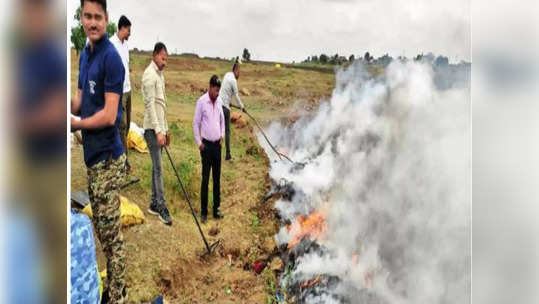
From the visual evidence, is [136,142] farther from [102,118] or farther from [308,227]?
[308,227]

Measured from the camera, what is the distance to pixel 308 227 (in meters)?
4.76

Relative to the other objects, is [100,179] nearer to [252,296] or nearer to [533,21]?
[252,296]

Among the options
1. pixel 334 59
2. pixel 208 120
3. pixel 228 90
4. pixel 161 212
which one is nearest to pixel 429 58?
pixel 334 59

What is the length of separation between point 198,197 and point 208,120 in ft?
1.91

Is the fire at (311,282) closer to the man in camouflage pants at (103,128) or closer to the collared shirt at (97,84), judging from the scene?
the man in camouflage pants at (103,128)

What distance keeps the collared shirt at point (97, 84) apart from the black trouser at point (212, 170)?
0.73 metres

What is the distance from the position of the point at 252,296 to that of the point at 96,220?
49.9 inches

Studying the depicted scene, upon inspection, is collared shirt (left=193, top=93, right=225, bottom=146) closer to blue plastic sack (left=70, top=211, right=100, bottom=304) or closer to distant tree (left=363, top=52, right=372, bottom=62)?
blue plastic sack (left=70, top=211, right=100, bottom=304)

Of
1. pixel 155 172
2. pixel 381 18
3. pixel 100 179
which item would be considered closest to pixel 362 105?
pixel 381 18

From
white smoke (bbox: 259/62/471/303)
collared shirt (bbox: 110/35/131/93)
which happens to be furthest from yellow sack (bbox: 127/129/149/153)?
white smoke (bbox: 259/62/471/303)

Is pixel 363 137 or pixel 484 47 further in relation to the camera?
pixel 363 137

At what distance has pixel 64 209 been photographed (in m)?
4.23

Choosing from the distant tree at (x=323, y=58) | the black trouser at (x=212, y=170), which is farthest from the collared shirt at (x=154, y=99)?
the distant tree at (x=323, y=58)

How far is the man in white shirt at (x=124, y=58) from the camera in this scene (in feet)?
14.6
